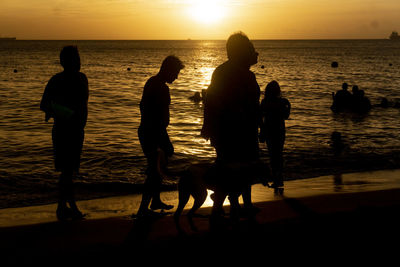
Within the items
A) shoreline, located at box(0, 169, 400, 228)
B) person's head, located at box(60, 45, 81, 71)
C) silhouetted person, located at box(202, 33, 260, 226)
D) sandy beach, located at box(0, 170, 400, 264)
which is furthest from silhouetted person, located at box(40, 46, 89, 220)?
silhouetted person, located at box(202, 33, 260, 226)

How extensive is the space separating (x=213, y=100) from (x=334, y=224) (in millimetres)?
2073

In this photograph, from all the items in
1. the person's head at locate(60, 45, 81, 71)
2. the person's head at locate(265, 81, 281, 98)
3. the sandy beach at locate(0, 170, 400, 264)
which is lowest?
the sandy beach at locate(0, 170, 400, 264)

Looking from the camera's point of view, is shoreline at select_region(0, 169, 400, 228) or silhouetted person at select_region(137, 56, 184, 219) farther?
shoreline at select_region(0, 169, 400, 228)

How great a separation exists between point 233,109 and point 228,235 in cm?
140

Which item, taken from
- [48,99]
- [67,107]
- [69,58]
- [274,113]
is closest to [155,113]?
[67,107]

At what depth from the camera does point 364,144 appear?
44.5 feet

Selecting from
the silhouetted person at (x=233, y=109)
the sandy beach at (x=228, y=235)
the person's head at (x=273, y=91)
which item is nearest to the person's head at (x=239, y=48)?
the silhouetted person at (x=233, y=109)

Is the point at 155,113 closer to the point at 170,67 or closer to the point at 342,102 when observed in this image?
the point at 170,67

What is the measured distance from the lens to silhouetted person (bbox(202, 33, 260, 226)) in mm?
4074

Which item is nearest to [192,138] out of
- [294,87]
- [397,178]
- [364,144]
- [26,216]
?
[364,144]

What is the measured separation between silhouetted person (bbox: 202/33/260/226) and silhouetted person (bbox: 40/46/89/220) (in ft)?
6.32

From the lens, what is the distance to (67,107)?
5039mm

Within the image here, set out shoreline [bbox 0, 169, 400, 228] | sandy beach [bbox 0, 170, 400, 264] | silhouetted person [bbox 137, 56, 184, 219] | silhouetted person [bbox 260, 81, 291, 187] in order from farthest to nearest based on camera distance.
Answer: silhouetted person [bbox 260, 81, 291, 187]
shoreline [bbox 0, 169, 400, 228]
silhouetted person [bbox 137, 56, 184, 219]
sandy beach [bbox 0, 170, 400, 264]

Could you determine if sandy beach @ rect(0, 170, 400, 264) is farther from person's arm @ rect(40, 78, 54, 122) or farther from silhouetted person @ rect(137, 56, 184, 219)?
person's arm @ rect(40, 78, 54, 122)
